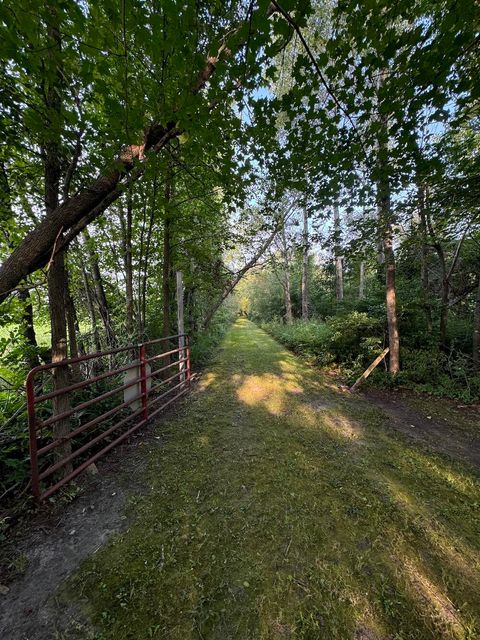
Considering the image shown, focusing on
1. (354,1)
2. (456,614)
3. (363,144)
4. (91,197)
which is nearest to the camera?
(456,614)

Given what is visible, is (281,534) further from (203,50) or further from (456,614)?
(203,50)

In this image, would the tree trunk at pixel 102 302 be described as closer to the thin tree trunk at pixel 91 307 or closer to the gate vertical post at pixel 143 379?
the thin tree trunk at pixel 91 307

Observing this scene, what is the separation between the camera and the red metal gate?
2197mm

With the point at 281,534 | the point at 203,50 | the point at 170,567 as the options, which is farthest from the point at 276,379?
the point at 203,50

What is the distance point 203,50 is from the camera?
2.34 m

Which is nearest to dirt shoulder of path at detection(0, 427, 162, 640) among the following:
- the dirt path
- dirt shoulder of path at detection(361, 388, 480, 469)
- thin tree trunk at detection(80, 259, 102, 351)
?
the dirt path

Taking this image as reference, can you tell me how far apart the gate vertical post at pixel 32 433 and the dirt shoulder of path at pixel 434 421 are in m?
4.49

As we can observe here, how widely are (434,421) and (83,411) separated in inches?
216

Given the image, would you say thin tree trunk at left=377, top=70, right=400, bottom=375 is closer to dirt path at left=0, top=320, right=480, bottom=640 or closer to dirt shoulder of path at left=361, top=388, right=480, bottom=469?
dirt shoulder of path at left=361, top=388, right=480, bottom=469

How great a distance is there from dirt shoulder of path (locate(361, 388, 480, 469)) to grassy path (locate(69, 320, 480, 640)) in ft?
1.41

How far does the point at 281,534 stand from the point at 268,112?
3960 millimetres

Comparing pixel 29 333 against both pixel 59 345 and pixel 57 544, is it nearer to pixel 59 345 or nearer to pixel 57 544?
pixel 59 345

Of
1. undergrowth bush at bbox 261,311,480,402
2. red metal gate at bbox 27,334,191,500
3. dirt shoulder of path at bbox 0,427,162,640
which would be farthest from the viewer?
undergrowth bush at bbox 261,311,480,402

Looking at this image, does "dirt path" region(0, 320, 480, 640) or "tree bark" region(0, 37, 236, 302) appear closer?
"dirt path" region(0, 320, 480, 640)
